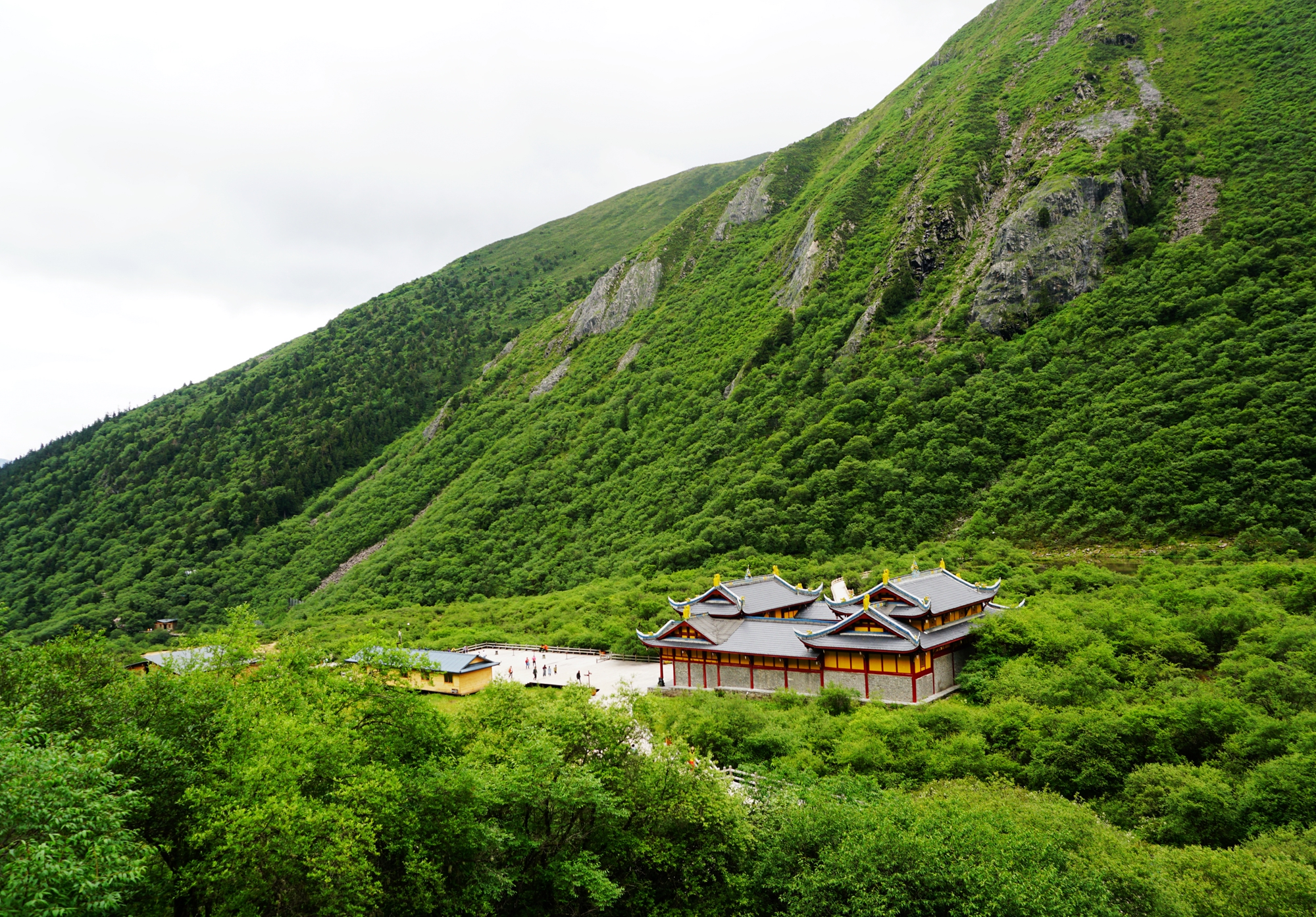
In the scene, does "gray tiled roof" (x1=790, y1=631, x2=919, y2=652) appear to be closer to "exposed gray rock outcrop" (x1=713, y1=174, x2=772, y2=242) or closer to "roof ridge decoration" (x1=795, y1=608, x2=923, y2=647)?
"roof ridge decoration" (x1=795, y1=608, x2=923, y2=647)

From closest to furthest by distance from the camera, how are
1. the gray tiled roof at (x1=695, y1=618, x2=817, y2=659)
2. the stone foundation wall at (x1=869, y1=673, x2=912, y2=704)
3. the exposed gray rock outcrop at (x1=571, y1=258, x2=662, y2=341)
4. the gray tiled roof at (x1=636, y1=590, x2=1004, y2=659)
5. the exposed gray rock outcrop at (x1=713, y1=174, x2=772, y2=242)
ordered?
the stone foundation wall at (x1=869, y1=673, x2=912, y2=704)
the gray tiled roof at (x1=636, y1=590, x2=1004, y2=659)
the gray tiled roof at (x1=695, y1=618, x2=817, y2=659)
the exposed gray rock outcrop at (x1=571, y1=258, x2=662, y2=341)
the exposed gray rock outcrop at (x1=713, y1=174, x2=772, y2=242)

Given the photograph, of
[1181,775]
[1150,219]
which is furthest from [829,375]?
[1181,775]

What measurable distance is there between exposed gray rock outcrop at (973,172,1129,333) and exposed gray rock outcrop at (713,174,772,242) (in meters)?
66.1

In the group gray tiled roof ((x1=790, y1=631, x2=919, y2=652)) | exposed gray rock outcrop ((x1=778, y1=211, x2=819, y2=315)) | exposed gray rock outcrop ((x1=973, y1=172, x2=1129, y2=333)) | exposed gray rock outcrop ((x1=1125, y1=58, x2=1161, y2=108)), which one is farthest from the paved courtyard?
exposed gray rock outcrop ((x1=1125, y1=58, x2=1161, y2=108))

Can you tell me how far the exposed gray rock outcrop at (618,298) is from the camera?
141 meters

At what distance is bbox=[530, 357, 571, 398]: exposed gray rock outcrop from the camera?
13425cm

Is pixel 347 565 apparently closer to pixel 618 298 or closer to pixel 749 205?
pixel 618 298

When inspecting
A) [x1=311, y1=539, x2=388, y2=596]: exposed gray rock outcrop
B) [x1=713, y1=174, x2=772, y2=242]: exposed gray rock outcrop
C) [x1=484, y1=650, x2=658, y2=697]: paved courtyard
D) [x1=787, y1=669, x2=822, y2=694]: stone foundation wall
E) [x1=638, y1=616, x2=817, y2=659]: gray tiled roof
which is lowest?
[x1=311, y1=539, x2=388, y2=596]: exposed gray rock outcrop

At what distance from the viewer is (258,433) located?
515 ft

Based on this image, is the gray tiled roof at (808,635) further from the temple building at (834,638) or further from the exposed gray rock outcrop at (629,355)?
the exposed gray rock outcrop at (629,355)

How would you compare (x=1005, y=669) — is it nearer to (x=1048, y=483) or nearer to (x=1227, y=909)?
(x=1227, y=909)

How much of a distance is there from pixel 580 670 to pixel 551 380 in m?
92.6

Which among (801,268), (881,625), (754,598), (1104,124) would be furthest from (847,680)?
(1104,124)

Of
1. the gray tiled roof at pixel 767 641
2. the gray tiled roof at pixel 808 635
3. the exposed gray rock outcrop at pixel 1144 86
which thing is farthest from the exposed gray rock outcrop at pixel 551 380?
the gray tiled roof at pixel 767 641
